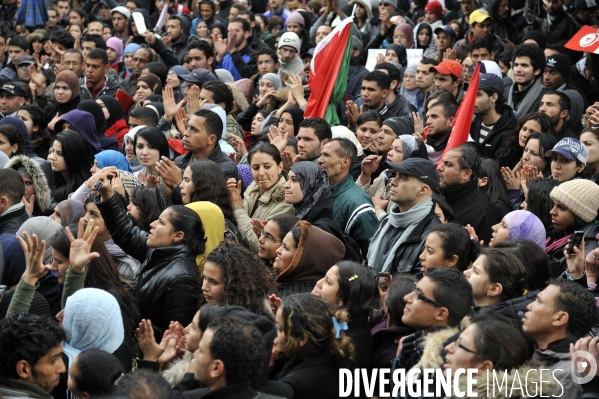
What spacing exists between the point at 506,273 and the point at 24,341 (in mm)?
2493

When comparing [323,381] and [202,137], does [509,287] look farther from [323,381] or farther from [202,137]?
[202,137]

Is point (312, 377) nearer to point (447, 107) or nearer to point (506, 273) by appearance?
point (506, 273)

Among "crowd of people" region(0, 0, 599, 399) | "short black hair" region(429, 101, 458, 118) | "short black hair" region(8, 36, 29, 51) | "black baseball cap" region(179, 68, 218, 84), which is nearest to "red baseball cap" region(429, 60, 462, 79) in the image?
"crowd of people" region(0, 0, 599, 399)

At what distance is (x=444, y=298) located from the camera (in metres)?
4.66

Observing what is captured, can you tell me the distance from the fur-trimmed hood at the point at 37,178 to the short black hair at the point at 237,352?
13.4 feet

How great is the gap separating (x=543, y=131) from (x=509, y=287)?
3.21m

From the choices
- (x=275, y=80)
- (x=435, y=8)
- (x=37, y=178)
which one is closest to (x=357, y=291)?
(x=37, y=178)

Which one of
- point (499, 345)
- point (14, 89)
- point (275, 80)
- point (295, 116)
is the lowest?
point (14, 89)

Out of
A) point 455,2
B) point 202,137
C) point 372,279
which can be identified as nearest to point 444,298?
point 372,279

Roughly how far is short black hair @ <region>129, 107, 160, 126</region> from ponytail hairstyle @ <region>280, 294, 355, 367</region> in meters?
5.13

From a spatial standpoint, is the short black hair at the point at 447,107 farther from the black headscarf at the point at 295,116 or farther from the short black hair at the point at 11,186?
the short black hair at the point at 11,186

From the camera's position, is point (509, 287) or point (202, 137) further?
point (202, 137)

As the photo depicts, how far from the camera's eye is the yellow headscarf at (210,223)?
19.7ft

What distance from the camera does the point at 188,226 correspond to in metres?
5.89
